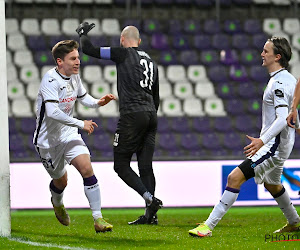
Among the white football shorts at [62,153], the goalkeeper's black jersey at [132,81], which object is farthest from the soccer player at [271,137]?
the goalkeeper's black jersey at [132,81]

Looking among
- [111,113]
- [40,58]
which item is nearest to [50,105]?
[111,113]

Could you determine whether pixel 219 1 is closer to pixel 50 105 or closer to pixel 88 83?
pixel 88 83

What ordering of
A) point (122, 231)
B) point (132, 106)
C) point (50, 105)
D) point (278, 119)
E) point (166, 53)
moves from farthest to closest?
point (166, 53) < point (132, 106) < point (122, 231) < point (50, 105) < point (278, 119)

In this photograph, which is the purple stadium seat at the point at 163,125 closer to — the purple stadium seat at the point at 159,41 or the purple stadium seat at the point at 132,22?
the purple stadium seat at the point at 159,41

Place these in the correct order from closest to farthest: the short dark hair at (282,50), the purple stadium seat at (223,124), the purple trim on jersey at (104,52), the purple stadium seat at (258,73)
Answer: the short dark hair at (282,50)
the purple trim on jersey at (104,52)
the purple stadium seat at (223,124)
the purple stadium seat at (258,73)

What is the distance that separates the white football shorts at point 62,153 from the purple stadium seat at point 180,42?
6.48 m

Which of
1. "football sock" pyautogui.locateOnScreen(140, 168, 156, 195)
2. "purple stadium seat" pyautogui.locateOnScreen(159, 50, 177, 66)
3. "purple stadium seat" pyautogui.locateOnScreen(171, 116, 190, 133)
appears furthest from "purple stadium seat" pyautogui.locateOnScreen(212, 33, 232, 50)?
"football sock" pyautogui.locateOnScreen(140, 168, 156, 195)

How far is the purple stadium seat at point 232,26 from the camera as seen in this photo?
12281mm

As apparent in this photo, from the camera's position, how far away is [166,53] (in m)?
11.9

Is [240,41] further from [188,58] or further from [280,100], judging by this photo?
[280,100]

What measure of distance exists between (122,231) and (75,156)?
2.74 ft

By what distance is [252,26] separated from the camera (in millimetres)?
12398

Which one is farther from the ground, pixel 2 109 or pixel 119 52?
pixel 119 52

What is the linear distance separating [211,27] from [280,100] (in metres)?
7.31
